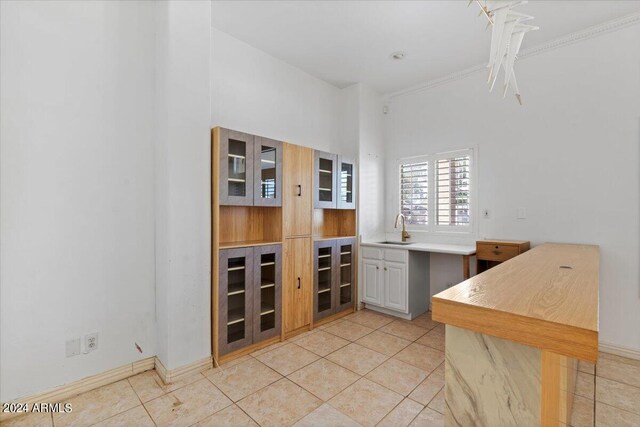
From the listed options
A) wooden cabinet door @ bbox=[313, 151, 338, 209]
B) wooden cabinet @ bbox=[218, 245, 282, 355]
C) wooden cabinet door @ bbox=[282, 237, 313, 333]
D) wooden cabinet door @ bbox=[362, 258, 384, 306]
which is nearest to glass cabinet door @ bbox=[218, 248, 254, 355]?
wooden cabinet @ bbox=[218, 245, 282, 355]

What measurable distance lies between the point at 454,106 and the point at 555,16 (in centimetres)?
120

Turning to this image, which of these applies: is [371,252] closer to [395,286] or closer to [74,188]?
[395,286]

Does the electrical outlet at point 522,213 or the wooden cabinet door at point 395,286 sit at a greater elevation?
the electrical outlet at point 522,213

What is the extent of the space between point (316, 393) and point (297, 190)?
1827 mm

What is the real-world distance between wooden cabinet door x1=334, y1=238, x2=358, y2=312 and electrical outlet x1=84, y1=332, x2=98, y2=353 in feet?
7.45

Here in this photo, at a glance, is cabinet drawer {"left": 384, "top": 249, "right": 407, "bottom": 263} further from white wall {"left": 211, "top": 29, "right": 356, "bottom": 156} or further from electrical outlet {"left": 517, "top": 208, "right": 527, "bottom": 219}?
white wall {"left": 211, "top": 29, "right": 356, "bottom": 156}

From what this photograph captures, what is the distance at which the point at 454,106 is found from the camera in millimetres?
3701

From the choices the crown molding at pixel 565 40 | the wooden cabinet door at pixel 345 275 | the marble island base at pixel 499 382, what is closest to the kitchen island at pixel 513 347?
the marble island base at pixel 499 382

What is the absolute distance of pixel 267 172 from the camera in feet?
9.43

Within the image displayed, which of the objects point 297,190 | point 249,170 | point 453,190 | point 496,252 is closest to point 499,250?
point 496,252

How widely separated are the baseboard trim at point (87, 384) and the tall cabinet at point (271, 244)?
552mm

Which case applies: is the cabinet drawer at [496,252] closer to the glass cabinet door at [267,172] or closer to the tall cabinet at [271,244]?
the tall cabinet at [271,244]

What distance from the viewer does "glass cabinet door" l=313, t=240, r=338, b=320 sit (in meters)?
3.34

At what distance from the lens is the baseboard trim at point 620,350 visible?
2.60 metres
